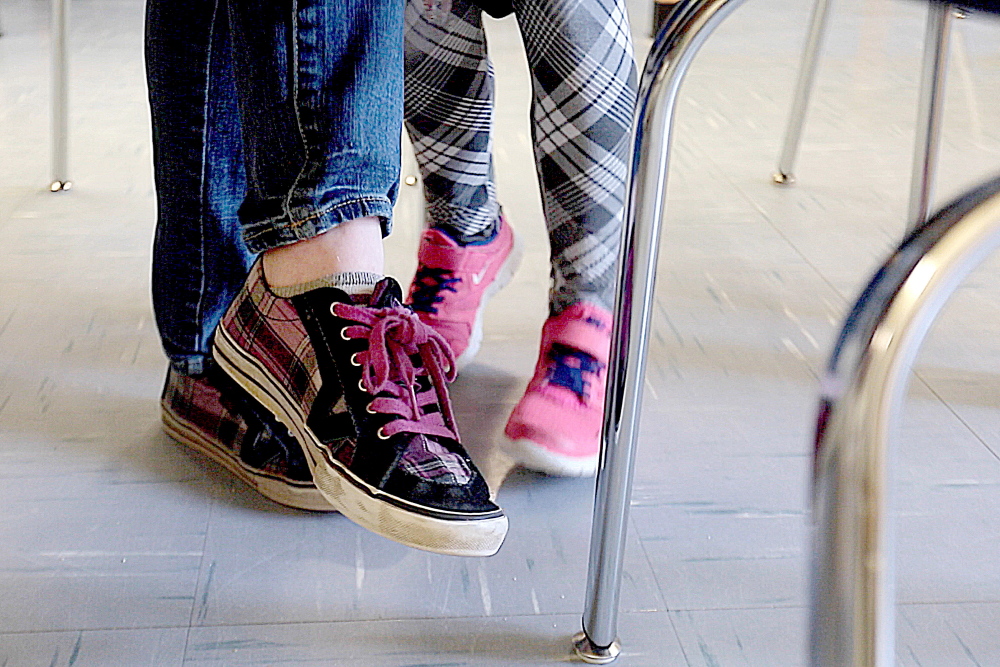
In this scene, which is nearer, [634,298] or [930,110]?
[634,298]

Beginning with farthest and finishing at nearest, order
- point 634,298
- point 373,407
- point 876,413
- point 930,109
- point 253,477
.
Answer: point 930,109 → point 253,477 → point 373,407 → point 634,298 → point 876,413

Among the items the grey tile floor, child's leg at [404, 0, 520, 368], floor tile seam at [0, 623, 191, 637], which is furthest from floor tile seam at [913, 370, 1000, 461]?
floor tile seam at [0, 623, 191, 637]

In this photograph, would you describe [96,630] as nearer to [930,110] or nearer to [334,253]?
[334,253]

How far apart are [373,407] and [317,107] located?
0.56 feet

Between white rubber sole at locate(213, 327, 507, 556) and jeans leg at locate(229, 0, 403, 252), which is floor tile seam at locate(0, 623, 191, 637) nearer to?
white rubber sole at locate(213, 327, 507, 556)

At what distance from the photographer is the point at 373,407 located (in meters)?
0.61

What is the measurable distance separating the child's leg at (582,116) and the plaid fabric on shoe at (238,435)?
0.26m

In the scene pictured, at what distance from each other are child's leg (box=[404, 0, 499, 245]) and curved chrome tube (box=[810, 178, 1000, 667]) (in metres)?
0.64

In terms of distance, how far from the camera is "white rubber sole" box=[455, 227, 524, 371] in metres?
0.89

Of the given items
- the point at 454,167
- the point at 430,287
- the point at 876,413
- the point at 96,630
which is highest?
the point at 876,413

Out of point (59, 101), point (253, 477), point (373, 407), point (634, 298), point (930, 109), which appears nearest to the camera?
point (634, 298)

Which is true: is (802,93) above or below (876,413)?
below

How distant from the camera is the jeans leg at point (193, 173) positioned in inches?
27.7

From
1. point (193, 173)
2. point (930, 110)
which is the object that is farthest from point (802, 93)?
point (193, 173)
